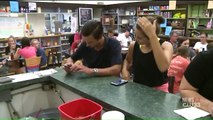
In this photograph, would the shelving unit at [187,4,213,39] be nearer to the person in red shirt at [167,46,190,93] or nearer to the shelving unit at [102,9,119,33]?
the shelving unit at [102,9,119,33]

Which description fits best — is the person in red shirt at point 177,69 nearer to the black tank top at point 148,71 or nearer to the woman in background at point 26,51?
the black tank top at point 148,71

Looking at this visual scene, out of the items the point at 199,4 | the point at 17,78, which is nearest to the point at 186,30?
the point at 199,4

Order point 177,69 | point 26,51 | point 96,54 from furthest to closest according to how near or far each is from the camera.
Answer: point 26,51 < point 177,69 < point 96,54

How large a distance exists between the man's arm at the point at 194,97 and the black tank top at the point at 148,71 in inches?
17.3

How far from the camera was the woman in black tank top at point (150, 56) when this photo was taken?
1467mm

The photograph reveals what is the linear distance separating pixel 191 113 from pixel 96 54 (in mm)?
1161

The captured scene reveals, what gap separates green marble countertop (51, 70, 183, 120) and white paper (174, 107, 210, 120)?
0.04 m

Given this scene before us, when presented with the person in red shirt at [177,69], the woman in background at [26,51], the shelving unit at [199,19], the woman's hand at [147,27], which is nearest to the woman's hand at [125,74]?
the woman's hand at [147,27]

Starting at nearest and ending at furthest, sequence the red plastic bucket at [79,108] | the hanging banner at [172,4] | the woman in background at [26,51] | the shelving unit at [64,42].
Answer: the red plastic bucket at [79,108]
the woman in background at [26,51]
the hanging banner at [172,4]
the shelving unit at [64,42]

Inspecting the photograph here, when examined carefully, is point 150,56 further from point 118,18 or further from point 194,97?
point 118,18

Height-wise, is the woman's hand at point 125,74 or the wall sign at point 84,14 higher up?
the wall sign at point 84,14

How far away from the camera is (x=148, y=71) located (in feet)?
5.41

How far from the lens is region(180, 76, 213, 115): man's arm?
104 cm

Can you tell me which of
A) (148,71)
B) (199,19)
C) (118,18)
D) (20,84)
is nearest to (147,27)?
(148,71)
